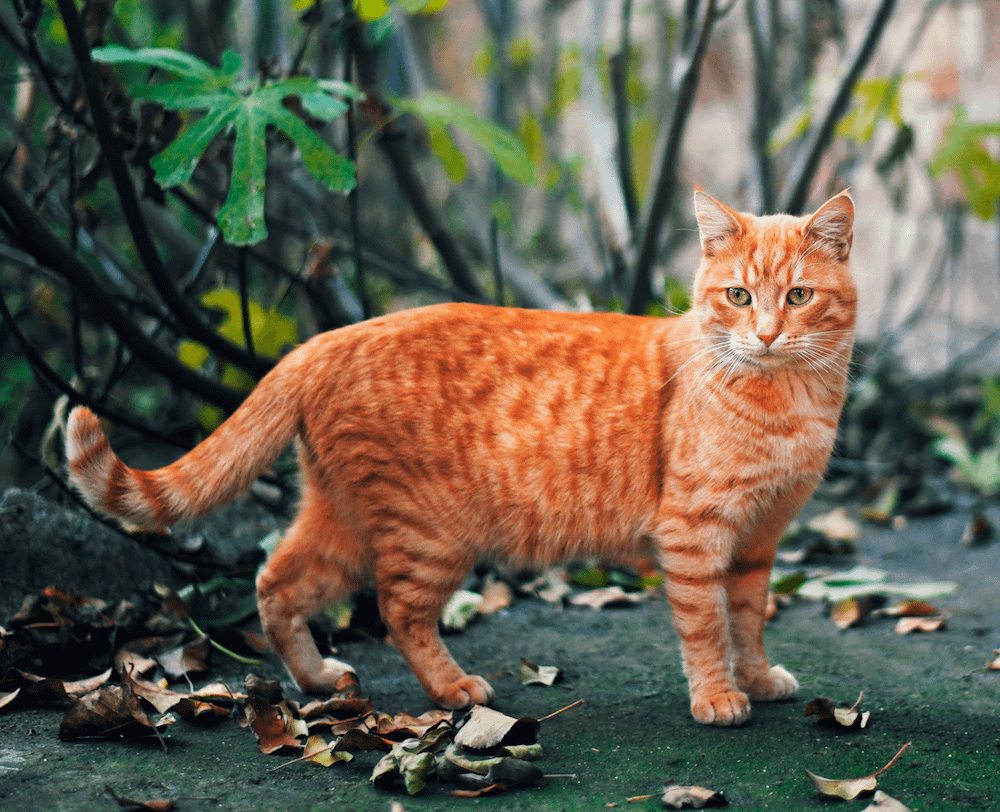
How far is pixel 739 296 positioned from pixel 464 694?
1184 millimetres

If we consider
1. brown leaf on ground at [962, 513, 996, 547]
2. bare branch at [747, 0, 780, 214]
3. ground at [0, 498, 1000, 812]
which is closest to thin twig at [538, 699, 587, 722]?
ground at [0, 498, 1000, 812]

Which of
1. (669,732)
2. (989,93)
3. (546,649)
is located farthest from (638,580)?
(989,93)

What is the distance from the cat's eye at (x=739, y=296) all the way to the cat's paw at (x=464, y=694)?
114cm

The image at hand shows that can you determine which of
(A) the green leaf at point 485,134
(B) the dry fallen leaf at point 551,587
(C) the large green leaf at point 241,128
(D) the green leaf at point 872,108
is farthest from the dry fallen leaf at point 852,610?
(C) the large green leaf at point 241,128

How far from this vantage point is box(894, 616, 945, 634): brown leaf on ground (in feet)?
8.57

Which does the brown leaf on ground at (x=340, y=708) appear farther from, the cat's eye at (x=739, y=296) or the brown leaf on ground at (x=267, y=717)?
the cat's eye at (x=739, y=296)

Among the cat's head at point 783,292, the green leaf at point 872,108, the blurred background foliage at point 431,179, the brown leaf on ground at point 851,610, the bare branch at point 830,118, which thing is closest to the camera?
the cat's head at point 783,292

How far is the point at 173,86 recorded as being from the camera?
7.39 ft

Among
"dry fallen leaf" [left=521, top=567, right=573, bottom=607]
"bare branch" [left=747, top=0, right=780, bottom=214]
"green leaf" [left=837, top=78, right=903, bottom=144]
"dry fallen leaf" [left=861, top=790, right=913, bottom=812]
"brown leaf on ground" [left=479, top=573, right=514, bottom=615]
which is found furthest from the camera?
"bare branch" [left=747, top=0, right=780, bottom=214]

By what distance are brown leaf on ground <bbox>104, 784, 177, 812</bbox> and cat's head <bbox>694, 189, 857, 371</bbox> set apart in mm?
1517

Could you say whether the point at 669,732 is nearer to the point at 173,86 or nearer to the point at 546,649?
the point at 546,649

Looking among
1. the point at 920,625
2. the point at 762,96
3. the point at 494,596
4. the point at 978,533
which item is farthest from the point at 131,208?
the point at 978,533

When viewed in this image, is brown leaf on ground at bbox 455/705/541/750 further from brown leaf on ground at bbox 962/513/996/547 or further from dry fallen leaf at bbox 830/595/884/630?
brown leaf on ground at bbox 962/513/996/547

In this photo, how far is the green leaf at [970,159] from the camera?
3.60m
